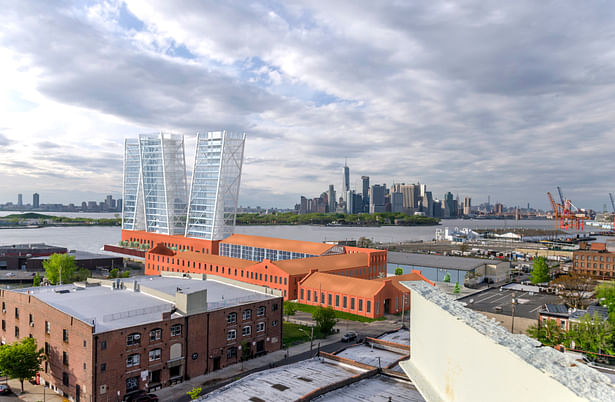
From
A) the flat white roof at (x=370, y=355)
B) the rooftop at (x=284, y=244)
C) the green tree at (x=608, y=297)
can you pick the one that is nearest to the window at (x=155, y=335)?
the flat white roof at (x=370, y=355)

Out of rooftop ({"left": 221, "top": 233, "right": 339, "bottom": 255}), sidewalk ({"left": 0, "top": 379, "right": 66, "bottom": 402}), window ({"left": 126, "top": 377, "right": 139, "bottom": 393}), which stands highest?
rooftop ({"left": 221, "top": 233, "right": 339, "bottom": 255})

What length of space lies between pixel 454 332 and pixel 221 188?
74.1 m

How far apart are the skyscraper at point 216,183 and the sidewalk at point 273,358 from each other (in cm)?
3827

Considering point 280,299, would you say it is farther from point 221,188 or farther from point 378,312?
point 221,188

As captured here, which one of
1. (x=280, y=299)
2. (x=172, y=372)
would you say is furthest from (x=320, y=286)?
(x=172, y=372)

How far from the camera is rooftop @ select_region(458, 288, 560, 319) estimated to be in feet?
132

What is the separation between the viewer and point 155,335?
26906 millimetres

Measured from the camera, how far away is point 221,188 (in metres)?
79.8

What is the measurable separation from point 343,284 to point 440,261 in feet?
90.6

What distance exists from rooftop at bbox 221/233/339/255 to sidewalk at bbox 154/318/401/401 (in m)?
15.9

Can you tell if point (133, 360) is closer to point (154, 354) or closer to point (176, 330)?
point (154, 354)

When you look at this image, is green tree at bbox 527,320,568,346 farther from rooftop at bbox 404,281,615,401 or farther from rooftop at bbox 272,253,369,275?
rooftop at bbox 272,253,369,275

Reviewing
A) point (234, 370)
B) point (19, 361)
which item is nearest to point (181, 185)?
point (234, 370)

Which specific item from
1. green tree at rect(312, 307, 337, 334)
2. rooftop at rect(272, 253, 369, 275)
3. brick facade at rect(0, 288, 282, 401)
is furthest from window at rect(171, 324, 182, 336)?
rooftop at rect(272, 253, 369, 275)
